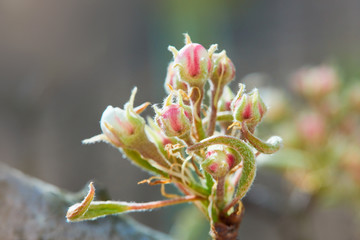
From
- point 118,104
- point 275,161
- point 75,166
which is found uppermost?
point 275,161

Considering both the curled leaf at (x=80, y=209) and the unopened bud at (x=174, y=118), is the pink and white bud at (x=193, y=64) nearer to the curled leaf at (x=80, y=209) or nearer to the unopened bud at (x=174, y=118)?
the unopened bud at (x=174, y=118)

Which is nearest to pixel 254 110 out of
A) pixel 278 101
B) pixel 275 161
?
pixel 275 161

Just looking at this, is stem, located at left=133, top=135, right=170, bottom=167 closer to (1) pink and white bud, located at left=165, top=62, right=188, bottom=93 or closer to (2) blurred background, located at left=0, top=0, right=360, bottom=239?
(1) pink and white bud, located at left=165, top=62, right=188, bottom=93


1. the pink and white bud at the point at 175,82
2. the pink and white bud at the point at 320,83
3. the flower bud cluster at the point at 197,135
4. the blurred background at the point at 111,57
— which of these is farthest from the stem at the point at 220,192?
the blurred background at the point at 111,57

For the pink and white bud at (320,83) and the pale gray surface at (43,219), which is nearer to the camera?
the pale gray surface at (43,219)

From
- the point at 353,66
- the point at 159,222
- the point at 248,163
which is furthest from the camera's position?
the point at 159,222

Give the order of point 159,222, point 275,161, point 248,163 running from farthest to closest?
point 159,222, point 275,161, point 248,163

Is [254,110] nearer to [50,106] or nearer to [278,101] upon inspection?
[278,101]
